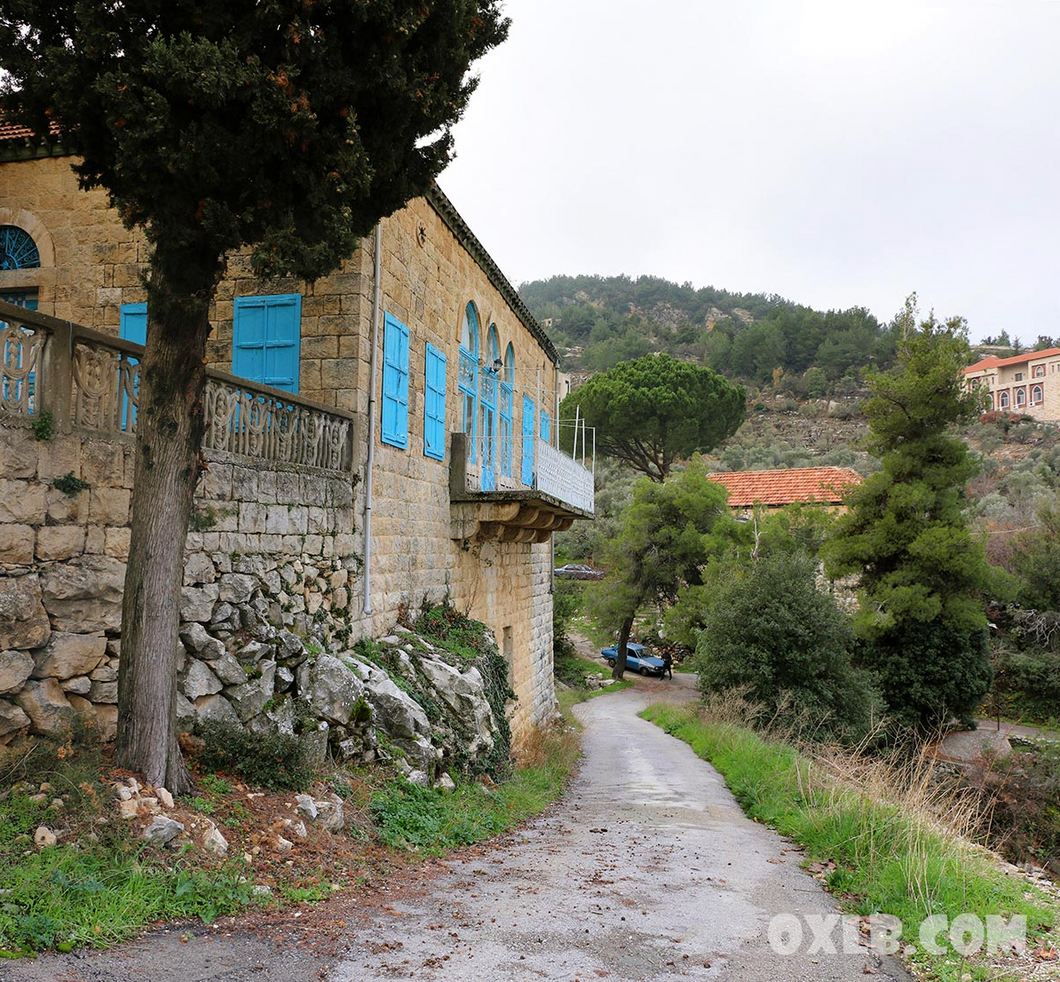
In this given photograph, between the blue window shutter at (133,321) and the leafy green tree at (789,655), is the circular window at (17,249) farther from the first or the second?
the leafy green tree at (789,655)

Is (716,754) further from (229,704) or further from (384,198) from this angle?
(384,198)

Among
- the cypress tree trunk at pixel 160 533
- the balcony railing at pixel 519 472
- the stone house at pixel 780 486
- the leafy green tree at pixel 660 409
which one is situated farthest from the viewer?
the leafy green tree at pixel 660 409

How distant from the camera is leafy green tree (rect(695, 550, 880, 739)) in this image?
55.1ft

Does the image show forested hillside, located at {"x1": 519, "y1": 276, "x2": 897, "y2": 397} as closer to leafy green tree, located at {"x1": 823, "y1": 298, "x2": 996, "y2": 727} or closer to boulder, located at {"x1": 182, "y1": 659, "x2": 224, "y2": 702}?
leafy green tree, located at {"x1": 823, "y1": 298, "x2": 996, "y2": 727}

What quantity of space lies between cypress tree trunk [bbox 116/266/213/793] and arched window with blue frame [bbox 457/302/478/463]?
24.0 feet

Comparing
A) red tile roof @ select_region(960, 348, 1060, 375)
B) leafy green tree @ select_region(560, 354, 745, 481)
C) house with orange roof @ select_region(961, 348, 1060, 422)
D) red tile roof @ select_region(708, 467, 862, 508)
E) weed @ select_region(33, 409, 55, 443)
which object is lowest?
weed @ select_region(33, 409, 55, 443)

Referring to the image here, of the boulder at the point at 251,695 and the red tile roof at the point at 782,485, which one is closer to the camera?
the boulder at the point at 251,695

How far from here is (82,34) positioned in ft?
16.9

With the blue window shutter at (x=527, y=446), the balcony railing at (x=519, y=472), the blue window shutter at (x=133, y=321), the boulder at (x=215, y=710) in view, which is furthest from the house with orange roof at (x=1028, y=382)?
the boulder at (x=215, y=710)

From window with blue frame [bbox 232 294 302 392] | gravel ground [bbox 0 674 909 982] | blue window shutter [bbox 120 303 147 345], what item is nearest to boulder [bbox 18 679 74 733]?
gravel ground [bbox 0 674 909 982]

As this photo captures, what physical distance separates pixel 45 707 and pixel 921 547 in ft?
64.2

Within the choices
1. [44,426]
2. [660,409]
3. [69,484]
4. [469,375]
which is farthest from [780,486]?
[44,426]

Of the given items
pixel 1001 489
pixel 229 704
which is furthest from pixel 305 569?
pixel 1001 489

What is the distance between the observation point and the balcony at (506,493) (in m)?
12.4
